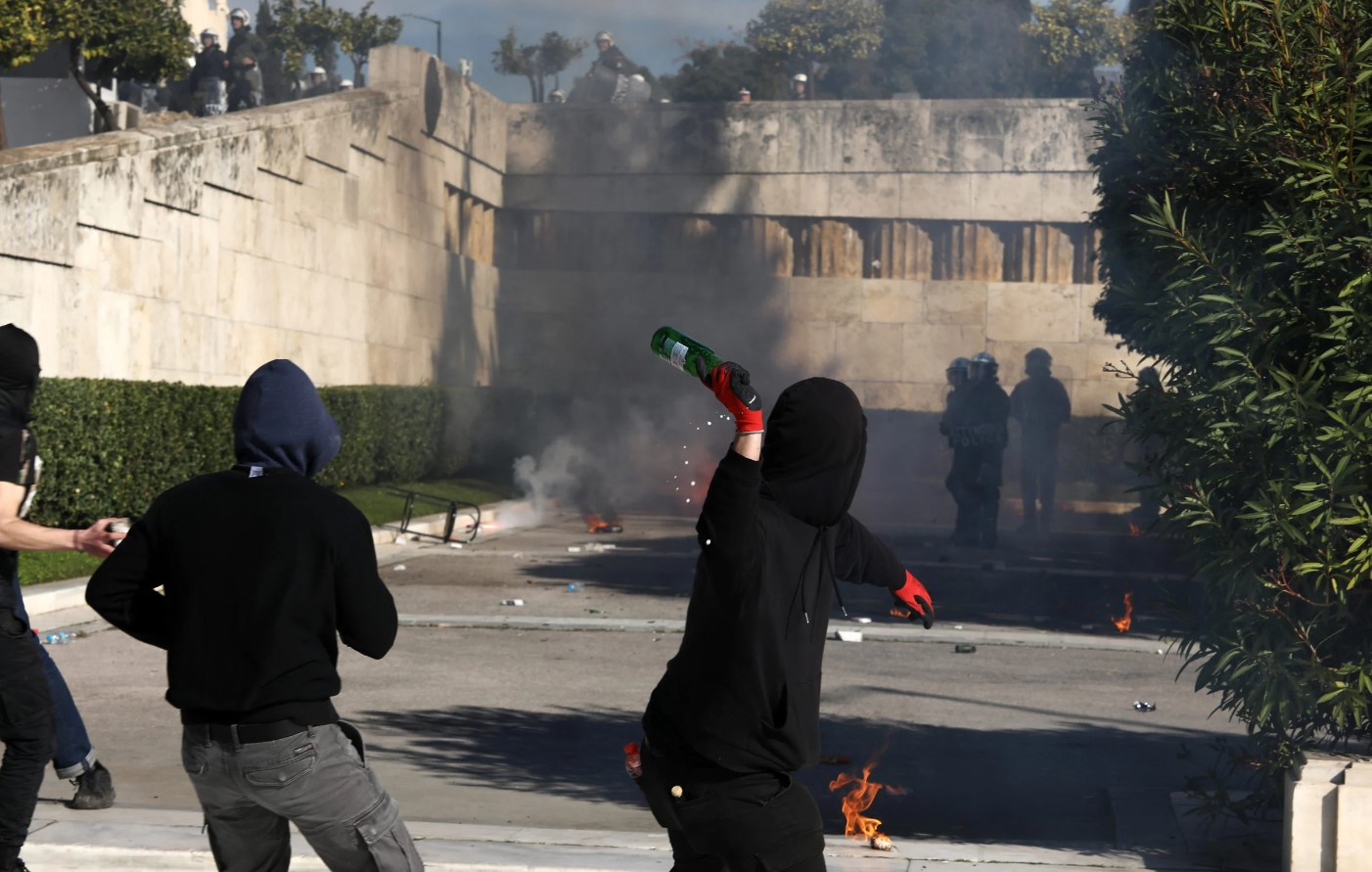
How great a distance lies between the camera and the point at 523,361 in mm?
27344

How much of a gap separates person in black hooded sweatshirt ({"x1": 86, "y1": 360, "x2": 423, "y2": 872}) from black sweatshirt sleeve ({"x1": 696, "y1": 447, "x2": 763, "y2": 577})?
829 mm

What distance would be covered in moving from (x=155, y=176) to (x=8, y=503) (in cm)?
1204

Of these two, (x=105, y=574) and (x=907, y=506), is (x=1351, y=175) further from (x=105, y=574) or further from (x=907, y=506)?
(x=907, y=506)

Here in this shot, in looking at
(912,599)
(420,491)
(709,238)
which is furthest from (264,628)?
(709,238)

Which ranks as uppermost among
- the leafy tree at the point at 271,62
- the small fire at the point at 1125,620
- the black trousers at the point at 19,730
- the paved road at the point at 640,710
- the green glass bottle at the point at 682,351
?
the leafy tree at the point at 271,62

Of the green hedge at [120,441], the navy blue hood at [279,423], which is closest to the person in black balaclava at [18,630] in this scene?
the navy blue hood at [279,423]

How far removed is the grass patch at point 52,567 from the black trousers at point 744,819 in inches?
325

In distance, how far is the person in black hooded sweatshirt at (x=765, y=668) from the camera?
322 centimetres

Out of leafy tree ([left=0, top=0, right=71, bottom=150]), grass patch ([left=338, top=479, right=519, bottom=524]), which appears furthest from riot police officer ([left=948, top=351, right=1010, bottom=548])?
leafy tree ([left=0, top=0, right=71, bottom=150])

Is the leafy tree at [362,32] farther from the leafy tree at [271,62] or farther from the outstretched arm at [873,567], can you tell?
the outstretched arm at [873,567]

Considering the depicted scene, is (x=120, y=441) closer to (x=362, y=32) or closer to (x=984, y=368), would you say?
(x=984, y=368)

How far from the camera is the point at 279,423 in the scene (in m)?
3.60

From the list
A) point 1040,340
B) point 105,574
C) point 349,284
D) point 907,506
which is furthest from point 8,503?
point 1040,340

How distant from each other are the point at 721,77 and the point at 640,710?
1014 inches
